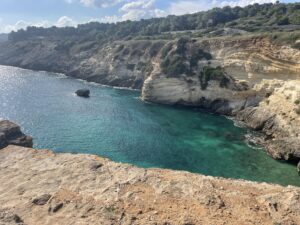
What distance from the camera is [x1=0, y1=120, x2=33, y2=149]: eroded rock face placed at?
122 ft

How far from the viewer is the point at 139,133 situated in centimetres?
5869

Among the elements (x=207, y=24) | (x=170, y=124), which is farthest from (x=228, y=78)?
(x=207, y=24)

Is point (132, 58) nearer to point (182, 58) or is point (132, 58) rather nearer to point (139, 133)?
point (182, 58)

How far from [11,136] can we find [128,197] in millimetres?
19901

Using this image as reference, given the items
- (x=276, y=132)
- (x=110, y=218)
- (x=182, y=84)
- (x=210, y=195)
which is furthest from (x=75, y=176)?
(x=182, y=84)

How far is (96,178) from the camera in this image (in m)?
26.8

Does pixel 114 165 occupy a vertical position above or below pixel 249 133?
above

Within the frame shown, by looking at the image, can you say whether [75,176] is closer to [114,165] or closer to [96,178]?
[96,178]

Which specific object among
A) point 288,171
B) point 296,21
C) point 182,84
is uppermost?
point 296,21

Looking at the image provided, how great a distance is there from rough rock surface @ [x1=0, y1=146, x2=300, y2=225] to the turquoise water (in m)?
17.1

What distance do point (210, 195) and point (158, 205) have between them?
3.95m

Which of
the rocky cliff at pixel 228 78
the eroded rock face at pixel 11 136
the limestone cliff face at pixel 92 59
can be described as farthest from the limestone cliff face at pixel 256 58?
the eroded rock face at pixel 11 136

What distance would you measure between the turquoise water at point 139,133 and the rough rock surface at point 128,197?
17066 millimetres

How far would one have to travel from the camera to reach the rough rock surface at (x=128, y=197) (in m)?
22.3
